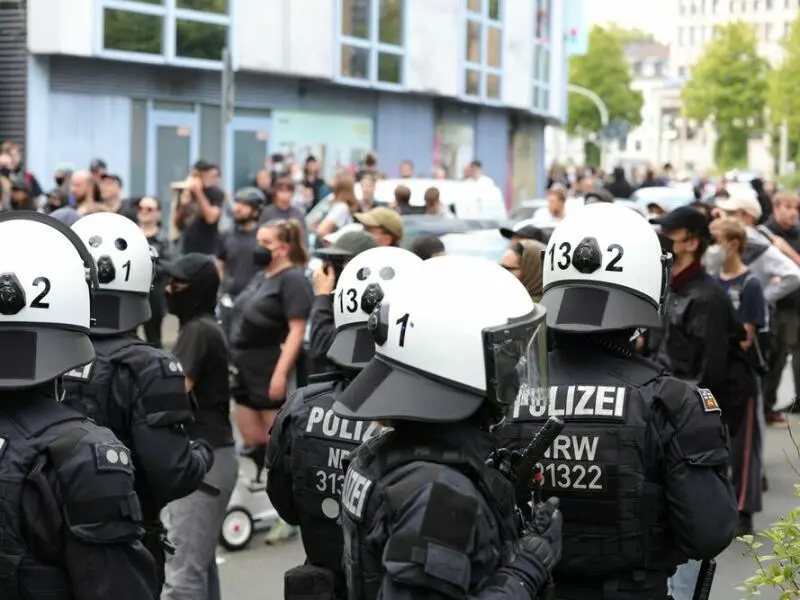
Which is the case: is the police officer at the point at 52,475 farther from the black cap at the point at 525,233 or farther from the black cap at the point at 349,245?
the black cap at the point at 525,233

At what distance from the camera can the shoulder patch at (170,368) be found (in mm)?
5023

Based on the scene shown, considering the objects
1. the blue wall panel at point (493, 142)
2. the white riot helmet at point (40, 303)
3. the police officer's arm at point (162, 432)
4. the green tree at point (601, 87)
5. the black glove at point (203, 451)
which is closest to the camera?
the white riot helmet at point (40, 303)

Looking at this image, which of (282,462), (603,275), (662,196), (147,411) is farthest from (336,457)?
(662,196)

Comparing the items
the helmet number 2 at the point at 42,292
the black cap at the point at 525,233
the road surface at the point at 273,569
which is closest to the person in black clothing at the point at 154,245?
the road surface at the point at 273,569

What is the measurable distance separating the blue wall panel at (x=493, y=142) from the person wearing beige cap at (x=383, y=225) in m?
27.4

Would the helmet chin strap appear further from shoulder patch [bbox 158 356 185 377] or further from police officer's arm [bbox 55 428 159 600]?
shoulder patch [bbox 158 356 185 377]

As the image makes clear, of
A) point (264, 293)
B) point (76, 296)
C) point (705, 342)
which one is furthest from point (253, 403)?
point (76, 296)

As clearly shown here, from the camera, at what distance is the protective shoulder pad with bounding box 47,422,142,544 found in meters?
3.49

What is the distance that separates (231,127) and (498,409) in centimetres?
2286

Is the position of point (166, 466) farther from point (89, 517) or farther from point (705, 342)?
point (705, 342)

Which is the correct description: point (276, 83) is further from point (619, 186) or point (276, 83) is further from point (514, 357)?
point (514, 357)

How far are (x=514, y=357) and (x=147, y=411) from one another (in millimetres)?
2033

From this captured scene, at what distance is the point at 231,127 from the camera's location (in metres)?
25.7

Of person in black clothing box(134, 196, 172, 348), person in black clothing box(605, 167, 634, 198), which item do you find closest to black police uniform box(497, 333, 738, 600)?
person in black clothing box(134, 196, 172, 348)
